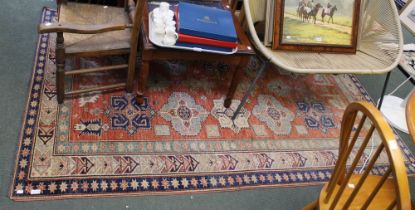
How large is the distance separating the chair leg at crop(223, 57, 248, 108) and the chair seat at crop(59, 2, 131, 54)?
2.05 feet

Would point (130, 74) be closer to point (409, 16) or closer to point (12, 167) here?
point (12, 167)

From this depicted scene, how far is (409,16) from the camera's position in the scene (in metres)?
2.35

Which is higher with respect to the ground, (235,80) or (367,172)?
(367,172)

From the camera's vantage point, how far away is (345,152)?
1.17 metres

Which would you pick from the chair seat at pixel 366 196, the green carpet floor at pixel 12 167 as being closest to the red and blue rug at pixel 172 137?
the green carpet floor at pixel 12 167

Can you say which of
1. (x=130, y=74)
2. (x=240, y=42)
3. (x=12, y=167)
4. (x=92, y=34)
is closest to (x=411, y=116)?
(x=240, y=42)

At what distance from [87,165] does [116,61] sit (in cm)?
82

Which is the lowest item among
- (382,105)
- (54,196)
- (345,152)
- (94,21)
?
(54,196)

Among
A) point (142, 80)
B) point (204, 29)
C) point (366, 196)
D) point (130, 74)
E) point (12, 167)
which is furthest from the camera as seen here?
point (130, 74)

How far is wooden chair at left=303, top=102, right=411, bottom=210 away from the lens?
3.03 feet

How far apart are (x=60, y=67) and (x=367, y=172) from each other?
1.49m

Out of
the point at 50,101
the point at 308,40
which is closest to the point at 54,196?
the point at 50,101

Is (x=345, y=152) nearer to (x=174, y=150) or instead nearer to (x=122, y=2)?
(x=174, y=150)

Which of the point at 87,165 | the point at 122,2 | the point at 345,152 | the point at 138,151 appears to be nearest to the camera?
the point at 345,152
